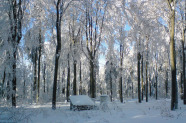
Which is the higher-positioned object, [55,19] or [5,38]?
[55,19]

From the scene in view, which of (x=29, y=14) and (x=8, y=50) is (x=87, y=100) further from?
(x=29, y=14)

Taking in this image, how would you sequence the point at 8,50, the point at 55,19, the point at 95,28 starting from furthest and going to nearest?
the point at 95,28 → the point at 55,19 → the point at 8,50

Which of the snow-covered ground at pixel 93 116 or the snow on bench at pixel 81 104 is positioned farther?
the snow on bench at pixel 81 104

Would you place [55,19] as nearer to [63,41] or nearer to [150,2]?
[150,2]

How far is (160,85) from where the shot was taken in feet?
160

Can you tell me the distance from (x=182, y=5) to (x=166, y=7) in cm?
338

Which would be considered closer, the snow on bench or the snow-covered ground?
the snow-covered ground

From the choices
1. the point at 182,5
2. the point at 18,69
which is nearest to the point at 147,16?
the point at 182,5

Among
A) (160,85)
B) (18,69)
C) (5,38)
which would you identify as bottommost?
(160,85)

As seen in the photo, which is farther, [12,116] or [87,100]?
[87,100]

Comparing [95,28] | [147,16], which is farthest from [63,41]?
[147,16]

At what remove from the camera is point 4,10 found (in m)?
11.0

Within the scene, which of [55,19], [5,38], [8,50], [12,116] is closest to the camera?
[12,116]

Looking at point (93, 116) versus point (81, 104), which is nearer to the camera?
point (93, 116)
